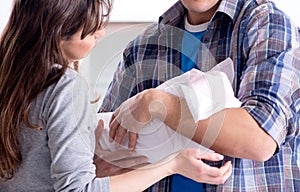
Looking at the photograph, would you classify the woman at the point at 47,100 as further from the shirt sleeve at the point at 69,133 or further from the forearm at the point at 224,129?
the forearm at the point at 224,129

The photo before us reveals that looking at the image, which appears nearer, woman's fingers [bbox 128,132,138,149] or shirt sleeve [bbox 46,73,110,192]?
shirt sleeve [bbox 46,73,110,192]

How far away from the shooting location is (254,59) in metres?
1.30

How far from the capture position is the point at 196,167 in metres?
1.26

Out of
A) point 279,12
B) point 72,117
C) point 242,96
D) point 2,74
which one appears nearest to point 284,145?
point 242,96

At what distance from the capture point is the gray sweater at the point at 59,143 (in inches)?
44.3

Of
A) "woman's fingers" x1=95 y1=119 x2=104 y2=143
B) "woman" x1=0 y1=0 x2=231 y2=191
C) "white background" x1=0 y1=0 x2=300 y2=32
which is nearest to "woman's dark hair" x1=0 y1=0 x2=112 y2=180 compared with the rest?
"woman" x1=0 y1=0 x2=231 y2=191

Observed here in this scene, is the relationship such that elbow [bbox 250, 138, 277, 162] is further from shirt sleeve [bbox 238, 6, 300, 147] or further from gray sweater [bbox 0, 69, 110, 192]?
gray sweater [bbox 0, 69, 110, 192]

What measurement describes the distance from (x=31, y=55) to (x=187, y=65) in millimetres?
402

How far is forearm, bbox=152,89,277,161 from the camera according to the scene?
1207mm

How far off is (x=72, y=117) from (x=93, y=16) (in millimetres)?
210

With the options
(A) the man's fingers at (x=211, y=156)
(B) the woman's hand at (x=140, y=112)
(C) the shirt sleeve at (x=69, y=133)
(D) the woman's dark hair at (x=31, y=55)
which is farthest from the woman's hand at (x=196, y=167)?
(D) the woman's dark hair at (x=31, y=55)

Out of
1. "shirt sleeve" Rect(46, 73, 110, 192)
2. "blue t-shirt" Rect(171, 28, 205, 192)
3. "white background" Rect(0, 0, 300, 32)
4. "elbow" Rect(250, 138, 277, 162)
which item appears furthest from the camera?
"white background" Rect(0, 0, 300, 32)

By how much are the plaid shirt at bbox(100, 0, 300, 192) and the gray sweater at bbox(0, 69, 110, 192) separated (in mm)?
267

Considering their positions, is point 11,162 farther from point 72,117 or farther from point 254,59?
point 254,59
